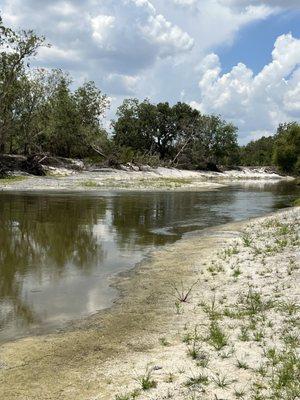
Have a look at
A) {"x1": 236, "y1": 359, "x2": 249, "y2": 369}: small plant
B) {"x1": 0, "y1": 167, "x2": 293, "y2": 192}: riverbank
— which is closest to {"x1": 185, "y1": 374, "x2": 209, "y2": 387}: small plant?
{"x1": 236, "y1": 359, "x2": 249, "y2": 369}: small plant

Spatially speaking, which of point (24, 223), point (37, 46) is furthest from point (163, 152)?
point (24, 223)

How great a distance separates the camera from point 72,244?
21703 mm

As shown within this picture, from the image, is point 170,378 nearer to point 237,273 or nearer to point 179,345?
point 179,345

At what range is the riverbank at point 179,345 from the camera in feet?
25.6

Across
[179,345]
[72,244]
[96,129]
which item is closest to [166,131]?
[96,129]

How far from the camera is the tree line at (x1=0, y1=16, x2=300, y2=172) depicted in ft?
222

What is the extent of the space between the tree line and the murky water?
87.5ft

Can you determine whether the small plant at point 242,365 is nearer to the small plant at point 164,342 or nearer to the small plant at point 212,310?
the small plant at point 164,342

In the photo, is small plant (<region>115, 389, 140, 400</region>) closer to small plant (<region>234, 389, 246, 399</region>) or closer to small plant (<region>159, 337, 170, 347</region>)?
small plant (<region>234, 389, 246, 399</region>)

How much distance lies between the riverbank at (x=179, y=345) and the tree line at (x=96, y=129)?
4758 cm

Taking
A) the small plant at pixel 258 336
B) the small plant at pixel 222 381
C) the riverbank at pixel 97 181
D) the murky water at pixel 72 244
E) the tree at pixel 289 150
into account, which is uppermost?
the tree at pixel 289 150

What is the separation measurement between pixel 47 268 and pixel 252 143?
189 metres

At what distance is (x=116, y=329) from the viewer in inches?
435

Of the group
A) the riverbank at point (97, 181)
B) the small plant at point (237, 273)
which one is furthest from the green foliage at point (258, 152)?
the small plant at point (237, 273)
